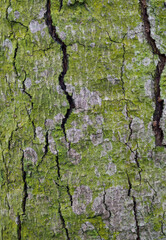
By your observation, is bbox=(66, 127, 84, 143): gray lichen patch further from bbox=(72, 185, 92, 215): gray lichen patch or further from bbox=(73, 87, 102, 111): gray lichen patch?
bbox=(72, 185, 92, 215): gray lichen patch

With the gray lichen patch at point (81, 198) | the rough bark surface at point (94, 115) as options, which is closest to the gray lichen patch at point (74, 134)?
the rough bark surface at point (94, 115)

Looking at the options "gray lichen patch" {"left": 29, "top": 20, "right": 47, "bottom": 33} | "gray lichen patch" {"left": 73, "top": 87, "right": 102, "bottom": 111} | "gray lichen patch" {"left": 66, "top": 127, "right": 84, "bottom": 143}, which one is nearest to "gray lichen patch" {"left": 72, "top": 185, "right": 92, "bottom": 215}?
"gray lichen patch" {"left": 66, "top": 127, "right": 84, "bottom": 143}

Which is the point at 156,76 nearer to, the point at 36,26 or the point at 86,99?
the point at 86,99

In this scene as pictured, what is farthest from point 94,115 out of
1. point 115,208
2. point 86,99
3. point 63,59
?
point 115,208

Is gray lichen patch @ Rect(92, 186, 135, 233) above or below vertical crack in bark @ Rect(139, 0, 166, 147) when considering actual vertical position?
below

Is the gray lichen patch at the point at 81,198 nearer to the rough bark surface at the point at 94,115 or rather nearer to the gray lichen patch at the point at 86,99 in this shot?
the rough bark surface at the point at 94,115

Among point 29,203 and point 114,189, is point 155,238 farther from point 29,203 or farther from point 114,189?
point 29,203

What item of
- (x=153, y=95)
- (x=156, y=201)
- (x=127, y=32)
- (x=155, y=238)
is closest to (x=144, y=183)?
(x=156, y=201)
